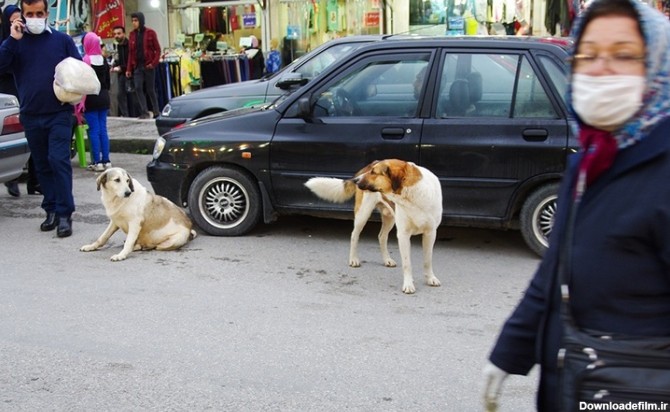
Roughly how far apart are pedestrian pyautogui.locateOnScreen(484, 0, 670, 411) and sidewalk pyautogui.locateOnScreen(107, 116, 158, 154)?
11.5 metres

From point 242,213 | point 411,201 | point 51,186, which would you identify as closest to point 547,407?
point 411,201

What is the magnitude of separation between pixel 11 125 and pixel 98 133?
8.41 ft

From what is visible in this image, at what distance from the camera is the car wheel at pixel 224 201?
7352 millimetres

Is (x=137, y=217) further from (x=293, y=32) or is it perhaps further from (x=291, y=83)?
(x=293, y=32)

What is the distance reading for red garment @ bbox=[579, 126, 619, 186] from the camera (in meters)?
2.00

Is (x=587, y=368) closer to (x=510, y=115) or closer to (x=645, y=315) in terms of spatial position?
(x=645, y=315)

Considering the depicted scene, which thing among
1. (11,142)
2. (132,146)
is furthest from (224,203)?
(132,146)

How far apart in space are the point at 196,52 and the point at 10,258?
402 inches

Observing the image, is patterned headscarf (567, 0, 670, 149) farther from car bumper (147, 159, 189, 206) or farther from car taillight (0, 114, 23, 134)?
car taillight (0, 114, 23, 134)

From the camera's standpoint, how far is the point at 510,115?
21.8ft

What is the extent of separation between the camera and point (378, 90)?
22.9 ft

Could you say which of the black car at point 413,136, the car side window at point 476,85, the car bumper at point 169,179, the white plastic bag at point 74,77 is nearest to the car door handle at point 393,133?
the black car at point 413,136

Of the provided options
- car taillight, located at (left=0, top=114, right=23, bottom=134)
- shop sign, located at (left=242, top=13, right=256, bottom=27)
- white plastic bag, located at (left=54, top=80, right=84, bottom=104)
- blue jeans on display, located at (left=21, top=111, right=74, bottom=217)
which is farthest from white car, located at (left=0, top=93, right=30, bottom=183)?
shop sign, located at (left=242, top=13, right=256, bottom=27)

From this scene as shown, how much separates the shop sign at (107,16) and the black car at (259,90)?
23.6ft
